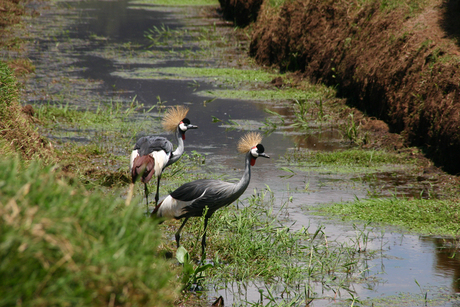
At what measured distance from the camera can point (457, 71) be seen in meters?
8.40

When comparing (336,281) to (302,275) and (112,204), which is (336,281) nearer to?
(302,275)

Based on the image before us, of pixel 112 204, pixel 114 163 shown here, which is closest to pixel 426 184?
pixel 114 163

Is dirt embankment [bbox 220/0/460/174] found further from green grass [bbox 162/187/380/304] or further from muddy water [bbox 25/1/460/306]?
green grass [bbox 162/187/380/304]

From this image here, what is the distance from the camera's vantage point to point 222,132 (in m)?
10.2

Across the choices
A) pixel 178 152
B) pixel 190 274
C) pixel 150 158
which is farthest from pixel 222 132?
pixel 190 274

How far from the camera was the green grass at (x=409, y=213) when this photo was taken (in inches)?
244

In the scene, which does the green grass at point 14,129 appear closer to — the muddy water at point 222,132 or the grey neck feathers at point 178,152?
the grey neck feathers at point 178,152

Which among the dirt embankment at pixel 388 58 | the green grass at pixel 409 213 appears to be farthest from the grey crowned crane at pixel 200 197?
the dirt embankment at pixel 388 58

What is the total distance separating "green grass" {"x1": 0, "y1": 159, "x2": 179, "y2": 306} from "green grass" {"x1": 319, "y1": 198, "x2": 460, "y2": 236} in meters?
4.43

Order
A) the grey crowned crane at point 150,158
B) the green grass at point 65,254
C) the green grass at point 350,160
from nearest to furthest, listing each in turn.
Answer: the green grass at point 65,254
the grey crowned crane at point 150,158
the green grass at point 350,160

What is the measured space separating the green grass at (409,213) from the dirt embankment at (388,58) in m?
1.61

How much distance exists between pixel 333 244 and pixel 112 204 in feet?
12.4

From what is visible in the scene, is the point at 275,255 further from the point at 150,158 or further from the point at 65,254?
the point at 65,254

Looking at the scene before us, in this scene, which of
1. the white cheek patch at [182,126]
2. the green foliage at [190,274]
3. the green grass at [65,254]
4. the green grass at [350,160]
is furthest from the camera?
the green grass at [350,160]
